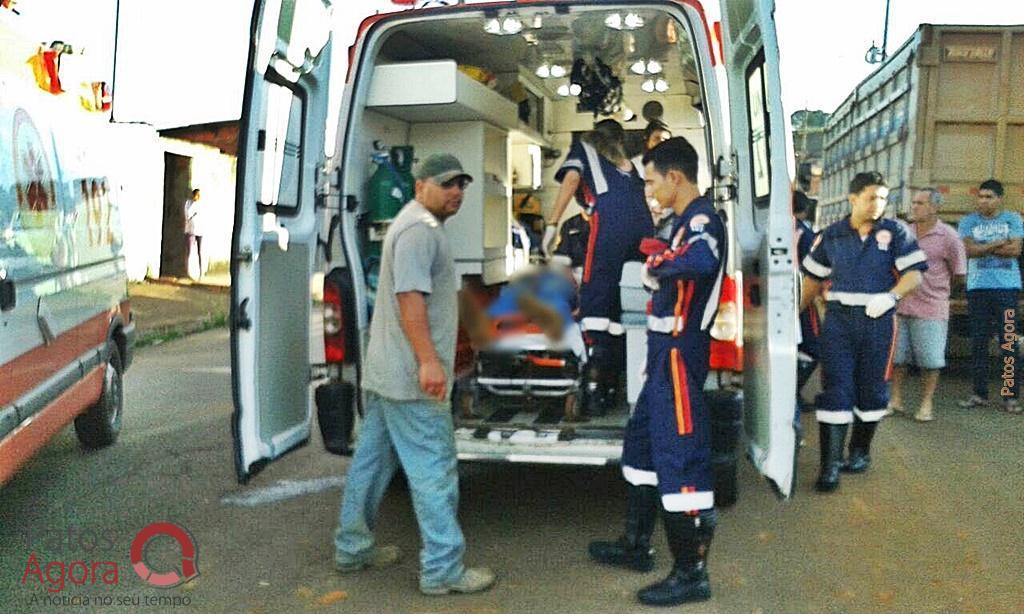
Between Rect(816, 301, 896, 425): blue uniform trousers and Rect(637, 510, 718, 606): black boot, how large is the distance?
1.98 meters

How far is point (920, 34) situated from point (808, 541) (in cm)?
553

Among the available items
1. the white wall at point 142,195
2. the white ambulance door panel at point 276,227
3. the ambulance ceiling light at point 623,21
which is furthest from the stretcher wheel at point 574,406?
the white wall at point 142,195

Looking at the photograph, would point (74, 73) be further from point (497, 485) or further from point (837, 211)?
point (837, 211)

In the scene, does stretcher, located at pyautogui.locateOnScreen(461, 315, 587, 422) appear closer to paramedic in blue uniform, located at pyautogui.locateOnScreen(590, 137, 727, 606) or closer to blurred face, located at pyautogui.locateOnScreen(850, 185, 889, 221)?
paramedic in blue uniform, located at pyautogui.locateOnScreen(590, 137, 727, 606)

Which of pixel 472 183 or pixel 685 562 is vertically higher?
pixel 472 183

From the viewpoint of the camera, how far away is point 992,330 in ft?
25.6

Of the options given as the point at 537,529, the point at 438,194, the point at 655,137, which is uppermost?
the point at 655,137

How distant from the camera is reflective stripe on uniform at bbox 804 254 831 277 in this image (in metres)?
5.86

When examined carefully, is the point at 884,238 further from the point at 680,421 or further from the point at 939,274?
the point at 680,421

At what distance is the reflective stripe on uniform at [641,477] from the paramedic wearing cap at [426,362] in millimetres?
719

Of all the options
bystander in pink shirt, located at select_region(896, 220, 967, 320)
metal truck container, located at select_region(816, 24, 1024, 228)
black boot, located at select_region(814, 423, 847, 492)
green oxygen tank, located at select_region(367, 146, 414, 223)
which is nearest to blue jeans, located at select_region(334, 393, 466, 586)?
green oxygen tank, located at select_region(367, 146, 414, 223)

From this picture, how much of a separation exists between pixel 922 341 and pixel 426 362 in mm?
4879

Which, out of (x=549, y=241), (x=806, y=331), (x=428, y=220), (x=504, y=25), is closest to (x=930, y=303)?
(x=806, y=331)

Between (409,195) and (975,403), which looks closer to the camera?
(409,195)
